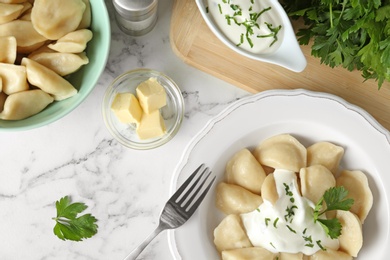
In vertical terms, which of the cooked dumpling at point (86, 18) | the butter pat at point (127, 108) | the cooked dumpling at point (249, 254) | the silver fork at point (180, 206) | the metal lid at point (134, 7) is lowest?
the cooked dumpling at point (249, 254)

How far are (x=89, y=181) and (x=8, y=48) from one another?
1.26 feet

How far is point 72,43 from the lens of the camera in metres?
1.46

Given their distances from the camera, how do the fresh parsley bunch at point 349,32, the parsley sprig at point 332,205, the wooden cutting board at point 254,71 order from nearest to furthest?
the fresh parsley bunch at point 349,32
the parsley sprig at point 332,205
the wooden cutting board at point 254,71

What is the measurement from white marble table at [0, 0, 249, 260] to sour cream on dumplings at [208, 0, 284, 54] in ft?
0.61

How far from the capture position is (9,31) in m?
1.45

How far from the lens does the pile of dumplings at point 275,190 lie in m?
1.53

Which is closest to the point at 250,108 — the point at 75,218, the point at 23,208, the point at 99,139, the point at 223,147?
the point at 223,147

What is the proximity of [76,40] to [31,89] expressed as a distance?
15cm

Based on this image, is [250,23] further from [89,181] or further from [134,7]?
[89,181]

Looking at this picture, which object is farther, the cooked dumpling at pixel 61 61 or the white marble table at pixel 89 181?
the white marble table at pixel 89 181

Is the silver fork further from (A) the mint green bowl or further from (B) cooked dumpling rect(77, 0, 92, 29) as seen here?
(B) cooked dumpling rect(77, 0, 92, 29)

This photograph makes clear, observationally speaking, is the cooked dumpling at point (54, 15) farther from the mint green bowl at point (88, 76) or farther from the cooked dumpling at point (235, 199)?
the cooked dumpling at point (235, 199)

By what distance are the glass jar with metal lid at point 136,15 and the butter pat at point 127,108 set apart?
0.55 ft

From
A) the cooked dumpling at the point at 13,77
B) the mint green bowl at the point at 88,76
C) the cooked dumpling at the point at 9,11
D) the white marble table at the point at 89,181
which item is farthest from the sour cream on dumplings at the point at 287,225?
the cooked dumpling at the point at 9,11
